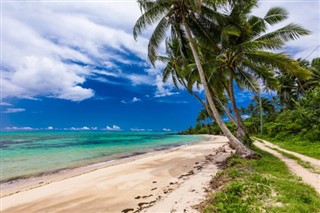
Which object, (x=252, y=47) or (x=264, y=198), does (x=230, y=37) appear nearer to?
(x=252, y=47)

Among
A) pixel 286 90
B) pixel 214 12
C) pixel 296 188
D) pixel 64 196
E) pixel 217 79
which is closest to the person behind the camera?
pixel 296 188

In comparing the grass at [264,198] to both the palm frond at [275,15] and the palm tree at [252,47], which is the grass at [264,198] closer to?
the palm tree at [252,47]

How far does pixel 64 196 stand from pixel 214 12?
11399mm

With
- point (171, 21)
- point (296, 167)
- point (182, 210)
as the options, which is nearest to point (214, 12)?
point (171, 21)

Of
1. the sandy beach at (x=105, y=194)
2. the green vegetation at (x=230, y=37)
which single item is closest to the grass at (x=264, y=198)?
the sandy beach at (x=105, y=194)

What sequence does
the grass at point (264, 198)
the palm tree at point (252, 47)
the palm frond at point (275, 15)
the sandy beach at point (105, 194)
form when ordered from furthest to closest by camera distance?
the palm frond at point (275, 15) → the palm tree at point (252, 47) → the sandy beach at point (105, 194) → the grass at point (264, 198)

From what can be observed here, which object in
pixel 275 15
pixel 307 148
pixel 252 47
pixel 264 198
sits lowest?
pixel 264 198

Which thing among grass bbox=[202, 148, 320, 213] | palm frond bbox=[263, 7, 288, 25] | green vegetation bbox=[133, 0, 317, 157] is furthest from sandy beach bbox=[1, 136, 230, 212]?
palm frond bbox=[263, 7, 288, 25]

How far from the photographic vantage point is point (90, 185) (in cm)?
835

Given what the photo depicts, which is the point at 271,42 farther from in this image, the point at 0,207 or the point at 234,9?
the point at 0,207

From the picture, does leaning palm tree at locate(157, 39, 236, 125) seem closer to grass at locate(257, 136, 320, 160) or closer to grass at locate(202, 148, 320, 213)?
grass at locate(257, 136, 320, 160)

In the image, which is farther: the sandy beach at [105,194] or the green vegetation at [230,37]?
the green vegetation at [230,37]

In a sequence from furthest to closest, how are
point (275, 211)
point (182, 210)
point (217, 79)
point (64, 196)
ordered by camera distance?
point (217, 79), point (64, 196), point (182, 210), point (275, 211)

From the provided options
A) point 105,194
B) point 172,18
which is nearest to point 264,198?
point 105,194
